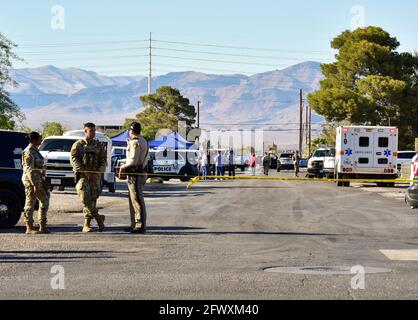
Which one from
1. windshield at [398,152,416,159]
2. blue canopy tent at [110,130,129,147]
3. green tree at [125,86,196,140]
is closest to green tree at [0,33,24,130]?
blue canopy tent at [110,130,129,147]

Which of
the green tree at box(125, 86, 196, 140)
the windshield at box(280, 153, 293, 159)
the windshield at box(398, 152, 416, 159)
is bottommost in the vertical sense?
the windshield at box(280, 153, 293, 159)

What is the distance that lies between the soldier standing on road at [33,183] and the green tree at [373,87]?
5230 centimetres

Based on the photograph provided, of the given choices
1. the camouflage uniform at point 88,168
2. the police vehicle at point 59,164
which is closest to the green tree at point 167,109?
the police vehicle at point 59,164

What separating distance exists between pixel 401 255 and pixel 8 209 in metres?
7.56

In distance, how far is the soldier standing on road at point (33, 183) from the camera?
15.5 metres

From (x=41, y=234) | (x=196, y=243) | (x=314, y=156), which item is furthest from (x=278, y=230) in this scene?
(x=314, y=156)

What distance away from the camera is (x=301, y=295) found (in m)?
9.11

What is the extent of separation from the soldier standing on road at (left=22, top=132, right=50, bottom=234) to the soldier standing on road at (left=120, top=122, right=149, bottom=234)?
150cm

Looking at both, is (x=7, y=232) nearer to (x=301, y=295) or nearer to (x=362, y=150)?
(x=301, y=295)

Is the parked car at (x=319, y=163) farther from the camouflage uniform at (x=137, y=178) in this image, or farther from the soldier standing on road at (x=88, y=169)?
the soldier standing on road at (x=88, y=169)

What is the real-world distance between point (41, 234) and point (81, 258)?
353 cm

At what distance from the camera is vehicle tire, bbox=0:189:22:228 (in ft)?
53.3

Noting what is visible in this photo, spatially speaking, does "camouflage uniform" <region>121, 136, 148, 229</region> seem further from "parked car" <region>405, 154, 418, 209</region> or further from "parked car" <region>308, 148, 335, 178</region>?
"parked car" <region>308, 148, 335, 178</region>
